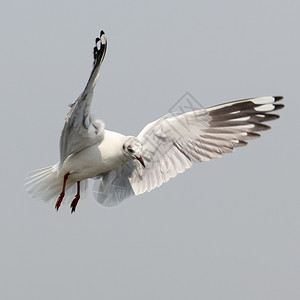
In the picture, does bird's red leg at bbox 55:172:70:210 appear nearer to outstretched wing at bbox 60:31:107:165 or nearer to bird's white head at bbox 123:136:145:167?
outstretched wing at bbox 60:31:107:165

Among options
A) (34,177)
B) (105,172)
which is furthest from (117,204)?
(34,177)

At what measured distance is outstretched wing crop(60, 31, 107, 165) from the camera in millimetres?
5879

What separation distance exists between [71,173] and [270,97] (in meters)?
2.02

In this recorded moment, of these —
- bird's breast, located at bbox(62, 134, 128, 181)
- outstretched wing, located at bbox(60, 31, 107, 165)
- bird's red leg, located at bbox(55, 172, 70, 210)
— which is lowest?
bird's red leg, located at bbox(55, 172, 70, 210)

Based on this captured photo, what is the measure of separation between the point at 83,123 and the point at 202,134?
4.32ft

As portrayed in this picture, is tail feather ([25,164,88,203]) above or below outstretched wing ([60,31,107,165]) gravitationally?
below

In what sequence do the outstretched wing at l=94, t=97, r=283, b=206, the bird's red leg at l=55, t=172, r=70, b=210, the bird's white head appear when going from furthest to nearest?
the outstretched wing at l=94, t=97, r=283, b=206
the bird's red leg at l=55, t=172, r=70, b=210
the bird's white head

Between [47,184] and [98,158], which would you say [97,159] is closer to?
[98,158]

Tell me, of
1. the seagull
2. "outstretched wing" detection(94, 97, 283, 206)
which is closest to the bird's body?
the seagull

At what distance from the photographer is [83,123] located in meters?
6.48

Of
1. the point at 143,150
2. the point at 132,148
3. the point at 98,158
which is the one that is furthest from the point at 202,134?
the point at 98,158

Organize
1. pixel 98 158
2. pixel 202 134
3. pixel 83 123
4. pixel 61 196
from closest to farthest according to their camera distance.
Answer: pixel 83 123
pixel 98 158
pixel 61 196
pixel 202 134

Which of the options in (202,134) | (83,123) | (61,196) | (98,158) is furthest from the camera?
(202,134)

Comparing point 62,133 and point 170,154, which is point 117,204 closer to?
point 170,154
